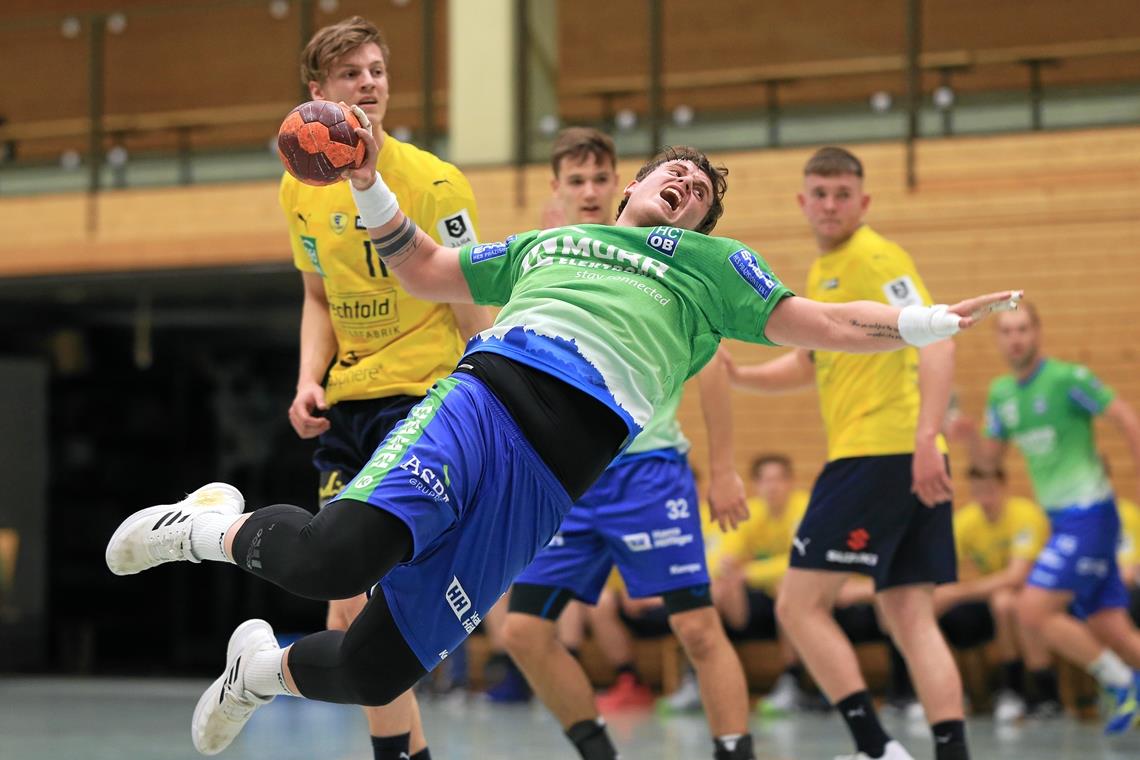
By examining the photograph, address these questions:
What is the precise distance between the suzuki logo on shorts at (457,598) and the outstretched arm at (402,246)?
848 millimetres

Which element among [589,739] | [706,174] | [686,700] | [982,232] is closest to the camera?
[706,174]

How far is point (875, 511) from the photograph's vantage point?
214 inches

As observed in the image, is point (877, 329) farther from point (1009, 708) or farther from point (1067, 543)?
point (1009, 708)

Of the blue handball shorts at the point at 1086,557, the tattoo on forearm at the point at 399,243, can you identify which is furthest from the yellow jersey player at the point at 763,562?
the tattoo on forearm at the point at 399,243

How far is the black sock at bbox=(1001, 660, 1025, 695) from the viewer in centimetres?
902

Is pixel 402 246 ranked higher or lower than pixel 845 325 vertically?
higher

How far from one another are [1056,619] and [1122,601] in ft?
1.26

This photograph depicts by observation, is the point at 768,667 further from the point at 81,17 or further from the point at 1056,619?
the point at 81,17

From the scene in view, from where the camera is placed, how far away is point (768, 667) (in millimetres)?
10133

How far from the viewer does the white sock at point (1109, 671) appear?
26.5ft

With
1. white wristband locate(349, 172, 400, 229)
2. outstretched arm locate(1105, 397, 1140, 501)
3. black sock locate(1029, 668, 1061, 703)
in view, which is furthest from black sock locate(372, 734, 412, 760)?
black sock locate(1029, 668, 1061, 703)

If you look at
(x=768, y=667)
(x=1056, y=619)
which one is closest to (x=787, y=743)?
(x=1056, y=619)

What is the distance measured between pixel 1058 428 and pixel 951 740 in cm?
336

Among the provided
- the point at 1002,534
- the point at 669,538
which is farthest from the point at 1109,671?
the point at 669,538
